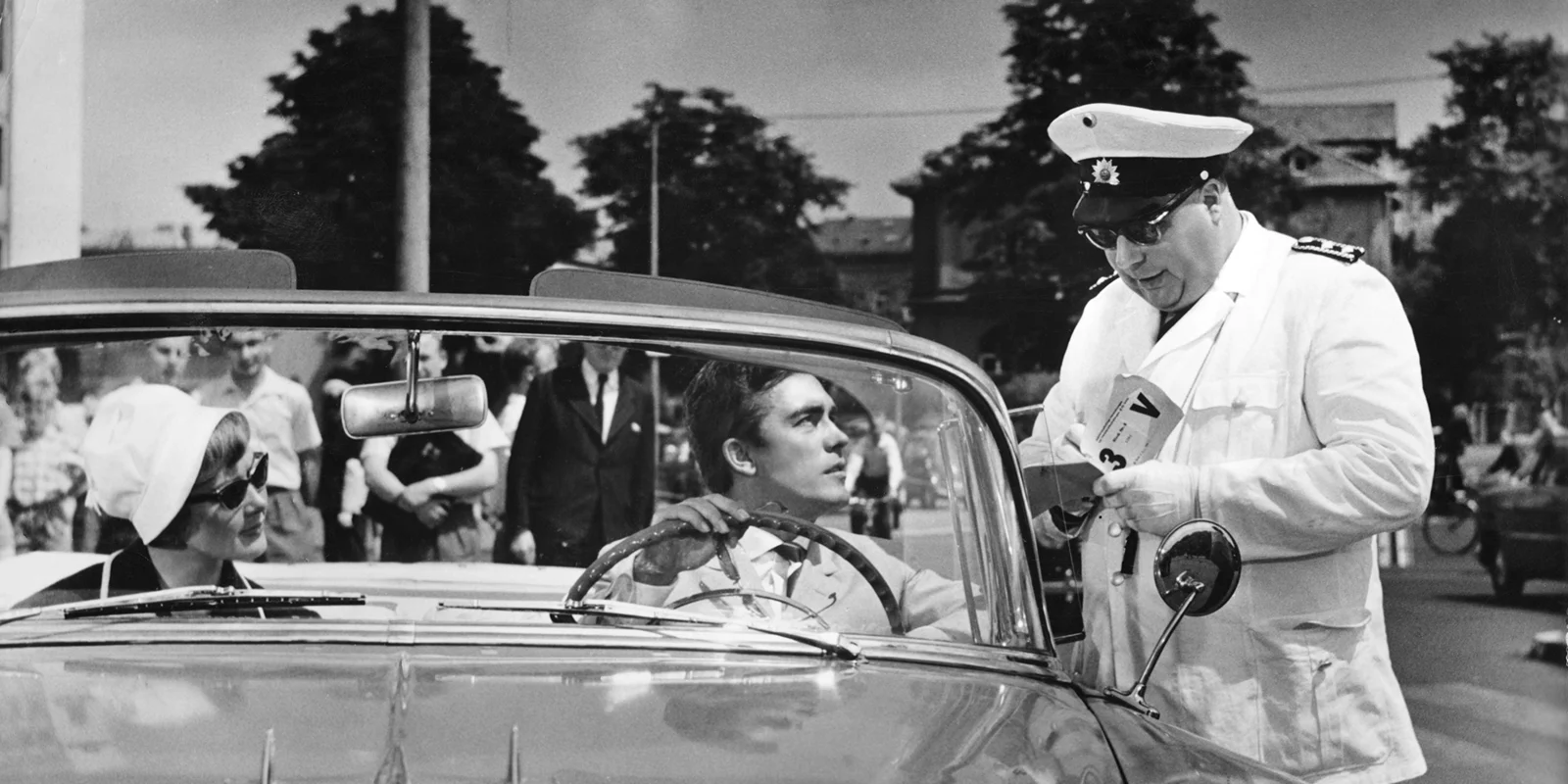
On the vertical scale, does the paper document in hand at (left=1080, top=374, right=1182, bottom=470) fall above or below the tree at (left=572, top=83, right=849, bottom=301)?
below

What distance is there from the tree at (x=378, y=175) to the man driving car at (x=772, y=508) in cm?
196

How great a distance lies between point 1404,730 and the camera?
123 inches

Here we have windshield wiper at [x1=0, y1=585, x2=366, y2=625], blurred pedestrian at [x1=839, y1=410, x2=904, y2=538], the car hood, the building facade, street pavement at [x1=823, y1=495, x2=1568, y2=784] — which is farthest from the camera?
the building facade

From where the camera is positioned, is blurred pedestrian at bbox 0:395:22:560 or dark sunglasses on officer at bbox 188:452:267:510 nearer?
blurred pedestrian at bbox 0:395:22:560

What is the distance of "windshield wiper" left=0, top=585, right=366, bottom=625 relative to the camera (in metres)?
2.29

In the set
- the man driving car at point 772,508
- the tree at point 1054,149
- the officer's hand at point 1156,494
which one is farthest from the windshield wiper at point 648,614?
the tree at point 1054,149

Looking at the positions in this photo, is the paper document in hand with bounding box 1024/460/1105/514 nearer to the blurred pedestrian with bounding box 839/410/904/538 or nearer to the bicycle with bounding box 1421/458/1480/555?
the blurred pedestrian with bounding box 839/410/904/538

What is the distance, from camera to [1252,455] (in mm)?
3201

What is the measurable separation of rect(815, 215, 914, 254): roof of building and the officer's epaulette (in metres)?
1.58

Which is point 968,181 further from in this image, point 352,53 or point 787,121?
point 352,53

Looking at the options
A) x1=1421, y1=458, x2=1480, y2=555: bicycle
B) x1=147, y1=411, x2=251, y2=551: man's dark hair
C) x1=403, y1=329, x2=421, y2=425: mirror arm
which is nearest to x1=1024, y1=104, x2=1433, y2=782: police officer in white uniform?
x1=1421, y1=458, x2=1480, y2=555: bicycle

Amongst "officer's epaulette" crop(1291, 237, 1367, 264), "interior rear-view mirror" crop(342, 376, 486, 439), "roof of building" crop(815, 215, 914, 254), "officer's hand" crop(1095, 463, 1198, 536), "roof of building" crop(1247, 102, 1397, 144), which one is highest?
"roof of building" crop(1247, 102, 1397, 144)

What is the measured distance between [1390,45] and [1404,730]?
1888 mm

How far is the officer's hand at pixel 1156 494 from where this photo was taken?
299cm
